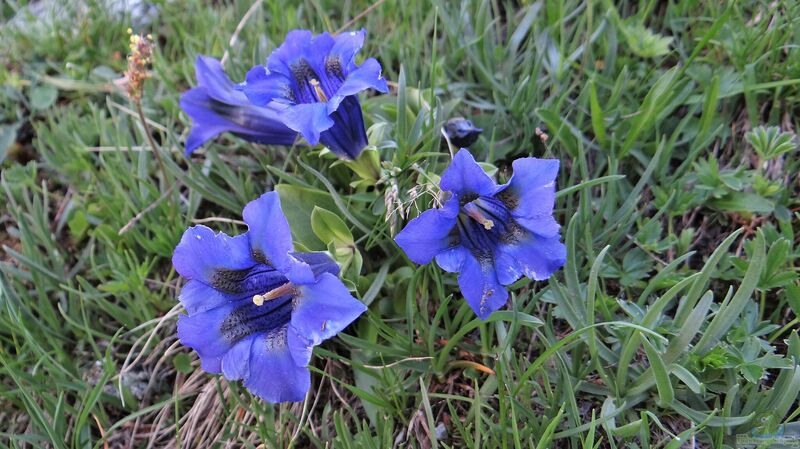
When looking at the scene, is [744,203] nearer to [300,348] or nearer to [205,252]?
[300,348]

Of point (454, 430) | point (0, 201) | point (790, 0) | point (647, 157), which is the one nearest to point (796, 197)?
point (647, 157)

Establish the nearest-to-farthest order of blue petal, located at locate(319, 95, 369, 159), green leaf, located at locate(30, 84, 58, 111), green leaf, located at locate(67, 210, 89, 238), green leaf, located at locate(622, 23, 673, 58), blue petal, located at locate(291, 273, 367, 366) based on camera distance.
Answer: blue petal, located at locate(291, 273, 367, 366)
blue petal, located at locate(319, 95, 369, 159)
green leaf, located at locate(622, 23, 673, 58)
green leaf, located at locate(67, 210, 89, 238)
green leaf, located at locate(30, 84, 58, 111)

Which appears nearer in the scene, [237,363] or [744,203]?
[237,363]

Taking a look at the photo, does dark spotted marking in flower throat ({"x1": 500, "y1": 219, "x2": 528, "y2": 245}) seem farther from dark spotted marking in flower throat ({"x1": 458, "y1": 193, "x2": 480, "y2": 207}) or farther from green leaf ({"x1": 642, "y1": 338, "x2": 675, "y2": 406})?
green leaf ({"x1": 642, "y1": 338, "x2": 675, "y2": 406})

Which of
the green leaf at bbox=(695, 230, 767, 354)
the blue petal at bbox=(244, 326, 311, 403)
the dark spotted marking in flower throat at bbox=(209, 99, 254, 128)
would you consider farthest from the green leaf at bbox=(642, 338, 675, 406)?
the dark spotted marking in flower throat at bbox=(209, 99, 254, 128)

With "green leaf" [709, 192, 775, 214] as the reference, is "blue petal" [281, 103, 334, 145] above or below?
above

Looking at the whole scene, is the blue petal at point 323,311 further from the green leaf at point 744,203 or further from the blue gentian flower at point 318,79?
the green leaf at point 744,203

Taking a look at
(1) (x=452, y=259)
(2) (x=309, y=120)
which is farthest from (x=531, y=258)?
(2) (x=309, y=120)

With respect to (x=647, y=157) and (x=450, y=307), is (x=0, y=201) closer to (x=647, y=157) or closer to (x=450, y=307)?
(x=450, y=307)

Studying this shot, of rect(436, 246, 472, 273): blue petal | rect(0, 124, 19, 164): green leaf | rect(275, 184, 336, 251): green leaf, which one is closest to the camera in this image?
rect(436, 246, 472, 273): blue petal
